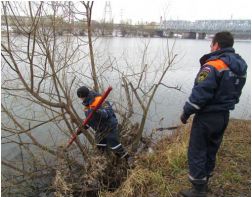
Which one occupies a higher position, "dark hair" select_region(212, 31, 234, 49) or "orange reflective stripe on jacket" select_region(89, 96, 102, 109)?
"dark hair" select_region(212, 31, 234, 49)

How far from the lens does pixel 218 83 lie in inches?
123

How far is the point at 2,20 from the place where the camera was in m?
4.76

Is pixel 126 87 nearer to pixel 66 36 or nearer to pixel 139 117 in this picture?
pixel 139 117

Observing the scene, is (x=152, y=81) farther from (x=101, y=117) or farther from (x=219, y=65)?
(x=219, y=65)

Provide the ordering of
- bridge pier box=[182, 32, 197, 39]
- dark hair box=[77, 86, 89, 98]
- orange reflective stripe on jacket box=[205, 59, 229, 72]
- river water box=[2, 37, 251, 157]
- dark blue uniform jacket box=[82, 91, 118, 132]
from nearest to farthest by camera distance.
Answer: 1. orange reflective stripe on jacket box=[205, 59, 229, 72]
2. dark hair box=[77, 86, 89, 98]
3. dark blue uniform jacket box=[82, 91, 118, 132]
4. river water box=[2, 37, 251, 157]
5. bridge pier box=[182, 32, 197, 39]

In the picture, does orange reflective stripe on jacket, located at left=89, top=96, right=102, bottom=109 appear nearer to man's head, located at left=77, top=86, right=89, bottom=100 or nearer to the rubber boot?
man's head, located at left=77, top=86, right=89, bottom=100

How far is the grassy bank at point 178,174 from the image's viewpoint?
4000 mm

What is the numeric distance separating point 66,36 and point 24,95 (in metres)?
1.38

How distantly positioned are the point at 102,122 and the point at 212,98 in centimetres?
252

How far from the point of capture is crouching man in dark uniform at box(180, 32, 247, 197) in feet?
10.1

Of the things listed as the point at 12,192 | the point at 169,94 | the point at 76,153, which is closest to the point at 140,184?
the point at 76,153

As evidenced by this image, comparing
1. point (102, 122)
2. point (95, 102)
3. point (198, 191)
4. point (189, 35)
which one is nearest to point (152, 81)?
point (102, 122)

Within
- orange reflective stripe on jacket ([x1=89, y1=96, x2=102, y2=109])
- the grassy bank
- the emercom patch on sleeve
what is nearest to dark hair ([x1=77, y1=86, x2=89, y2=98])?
orange reflective stripe on jacket ([x1=89, y1=96, x2=102, y2=109])

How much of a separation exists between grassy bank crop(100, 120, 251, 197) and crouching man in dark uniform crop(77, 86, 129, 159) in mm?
547
